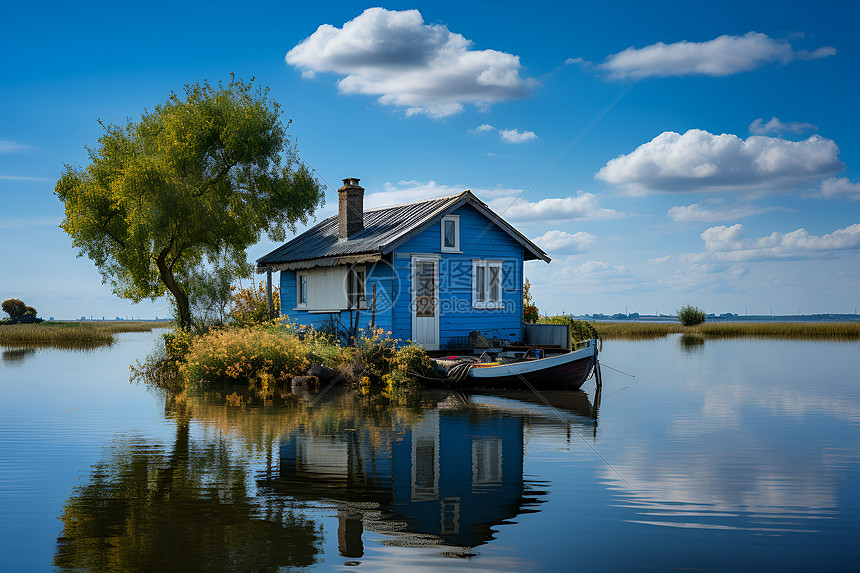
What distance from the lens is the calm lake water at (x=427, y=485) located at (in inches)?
263

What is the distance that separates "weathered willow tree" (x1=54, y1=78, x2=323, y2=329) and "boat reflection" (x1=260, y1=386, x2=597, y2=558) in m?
19.4

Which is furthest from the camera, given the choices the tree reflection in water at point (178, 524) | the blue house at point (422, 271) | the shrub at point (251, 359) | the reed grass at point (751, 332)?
the reed grass at point (751, 332)

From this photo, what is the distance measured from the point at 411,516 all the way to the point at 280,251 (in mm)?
23662

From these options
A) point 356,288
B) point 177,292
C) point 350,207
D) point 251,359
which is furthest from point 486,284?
point 177,292

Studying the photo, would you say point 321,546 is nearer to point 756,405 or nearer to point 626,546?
point 626,546

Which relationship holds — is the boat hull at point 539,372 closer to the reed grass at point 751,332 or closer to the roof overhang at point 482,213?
the roof overhang at point 482,213

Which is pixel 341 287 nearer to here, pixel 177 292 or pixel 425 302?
pixel 425 302

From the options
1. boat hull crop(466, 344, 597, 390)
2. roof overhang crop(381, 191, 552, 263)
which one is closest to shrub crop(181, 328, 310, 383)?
roof overhang crop(381, 191, 552, 263)

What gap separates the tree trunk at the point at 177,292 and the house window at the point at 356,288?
1207 centimetres

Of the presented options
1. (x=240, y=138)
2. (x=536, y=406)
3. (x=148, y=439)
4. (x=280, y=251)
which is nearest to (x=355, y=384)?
(x=536, y=406)

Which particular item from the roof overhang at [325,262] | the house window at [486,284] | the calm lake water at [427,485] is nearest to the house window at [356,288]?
the roof overhang at [325,262]

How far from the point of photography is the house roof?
22.6 metres

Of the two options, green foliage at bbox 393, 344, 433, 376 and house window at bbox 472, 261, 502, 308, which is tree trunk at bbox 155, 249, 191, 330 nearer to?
house window at bbox 472, 261, 502, 308

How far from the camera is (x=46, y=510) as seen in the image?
26.7 ft
